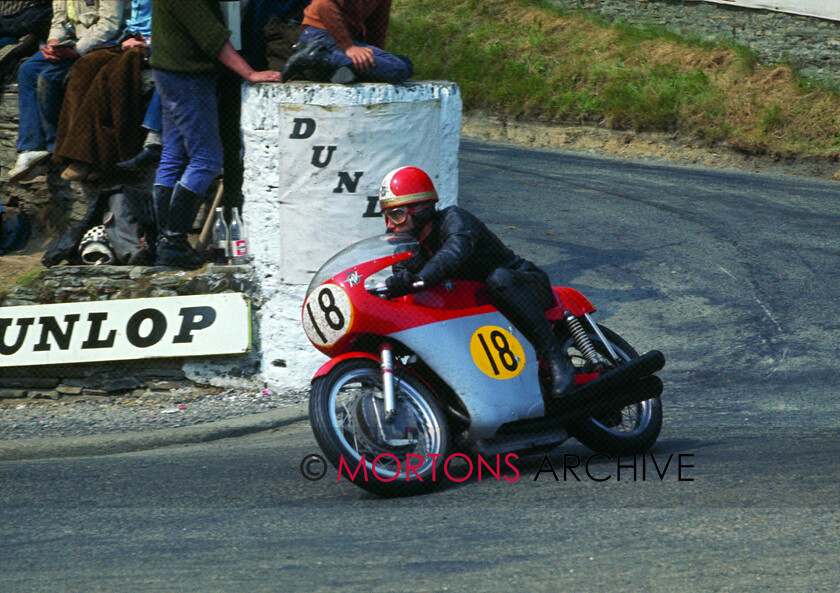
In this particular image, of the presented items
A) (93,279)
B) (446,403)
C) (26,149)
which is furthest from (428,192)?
(26,149)

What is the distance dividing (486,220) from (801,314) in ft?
14.2

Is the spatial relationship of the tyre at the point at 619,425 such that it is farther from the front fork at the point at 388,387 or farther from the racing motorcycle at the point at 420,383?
the front fork at the point at 388,387

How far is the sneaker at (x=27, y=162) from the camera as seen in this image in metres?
9.47

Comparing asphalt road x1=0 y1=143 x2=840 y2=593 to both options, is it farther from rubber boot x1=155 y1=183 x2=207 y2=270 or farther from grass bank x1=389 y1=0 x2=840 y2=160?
grass bank x1=389 y1=0 x2=840 y2=160

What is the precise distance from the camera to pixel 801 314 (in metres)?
9.54

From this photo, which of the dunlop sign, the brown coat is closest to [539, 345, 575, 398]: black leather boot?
the dunlop sign

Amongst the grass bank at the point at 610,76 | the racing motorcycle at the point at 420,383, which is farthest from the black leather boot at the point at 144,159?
the grass bank at the point at 610,76

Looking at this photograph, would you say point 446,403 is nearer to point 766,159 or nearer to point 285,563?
point 285,563

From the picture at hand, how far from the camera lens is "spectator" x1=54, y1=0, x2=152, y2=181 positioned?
9.09 m

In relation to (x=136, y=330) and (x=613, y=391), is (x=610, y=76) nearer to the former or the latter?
Result: (x=136, y=330)

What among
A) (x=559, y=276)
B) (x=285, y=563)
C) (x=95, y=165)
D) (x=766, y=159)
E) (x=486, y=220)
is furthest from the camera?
(x=766, y=159)

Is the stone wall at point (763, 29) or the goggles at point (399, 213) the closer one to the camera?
the goggles at point (399, 213)

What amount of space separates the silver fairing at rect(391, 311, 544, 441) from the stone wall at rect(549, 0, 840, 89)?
18501mm

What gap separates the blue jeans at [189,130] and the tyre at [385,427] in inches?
124
